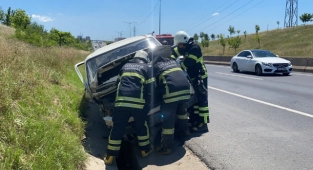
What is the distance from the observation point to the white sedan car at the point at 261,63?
16484 mm

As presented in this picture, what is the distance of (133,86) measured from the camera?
4.70 metres

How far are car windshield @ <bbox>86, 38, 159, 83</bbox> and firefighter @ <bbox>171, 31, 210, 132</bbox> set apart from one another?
0.77 m

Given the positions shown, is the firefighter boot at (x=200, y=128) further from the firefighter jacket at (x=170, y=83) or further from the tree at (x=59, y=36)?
the tree at (x=59, y=36)

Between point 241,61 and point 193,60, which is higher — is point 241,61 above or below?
below

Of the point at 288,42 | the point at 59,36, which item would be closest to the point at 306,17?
the point at 288,42

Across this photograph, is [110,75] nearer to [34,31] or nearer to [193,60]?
[193,60]

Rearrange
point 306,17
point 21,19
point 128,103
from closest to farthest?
point 128,103 → point 21,19 → point 306,17

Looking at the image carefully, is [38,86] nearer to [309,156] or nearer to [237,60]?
[309,156]

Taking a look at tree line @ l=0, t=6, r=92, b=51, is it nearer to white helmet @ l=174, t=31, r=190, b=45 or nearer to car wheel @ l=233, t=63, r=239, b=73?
car wheel @ l=233, t=63, r=239, b=73

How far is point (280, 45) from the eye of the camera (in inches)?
1943

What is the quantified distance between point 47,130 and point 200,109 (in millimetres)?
2912

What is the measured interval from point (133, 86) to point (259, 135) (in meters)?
2.50

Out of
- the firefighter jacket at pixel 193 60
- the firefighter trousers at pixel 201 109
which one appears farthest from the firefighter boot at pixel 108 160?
the firefighter jacket at pixel 193 60

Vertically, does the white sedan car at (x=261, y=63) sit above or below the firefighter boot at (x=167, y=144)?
above
